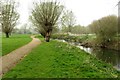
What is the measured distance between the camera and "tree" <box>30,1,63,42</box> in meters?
47.3

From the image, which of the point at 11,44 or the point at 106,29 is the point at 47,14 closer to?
the point at 11,44

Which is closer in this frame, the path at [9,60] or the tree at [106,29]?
the path at [9,60]

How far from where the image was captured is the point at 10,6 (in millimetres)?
66875

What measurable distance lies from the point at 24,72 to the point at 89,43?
46236 mm

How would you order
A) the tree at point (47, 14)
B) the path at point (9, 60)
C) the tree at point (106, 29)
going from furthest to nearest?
the tree at point (106, 29), the tree at point (47, 14), the path at point (9, 60)

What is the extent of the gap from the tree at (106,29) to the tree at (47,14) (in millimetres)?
12033

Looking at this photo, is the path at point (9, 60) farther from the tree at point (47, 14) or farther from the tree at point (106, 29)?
the tree at point (106, 29)

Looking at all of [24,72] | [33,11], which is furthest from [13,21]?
[24,72]

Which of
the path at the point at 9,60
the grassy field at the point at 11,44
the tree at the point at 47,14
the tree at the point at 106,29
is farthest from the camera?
the tree at the point at 106,29

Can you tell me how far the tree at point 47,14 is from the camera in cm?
4734

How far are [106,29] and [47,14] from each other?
15641 millimetres

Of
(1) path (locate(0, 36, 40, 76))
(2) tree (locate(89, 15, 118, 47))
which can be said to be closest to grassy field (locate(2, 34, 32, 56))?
(1) path (locate(0, 36, 40, 76))

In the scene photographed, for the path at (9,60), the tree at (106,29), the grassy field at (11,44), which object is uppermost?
the tree at (106,29)

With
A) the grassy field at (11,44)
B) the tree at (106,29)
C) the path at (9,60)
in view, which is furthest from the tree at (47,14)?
the path at (9,60)
